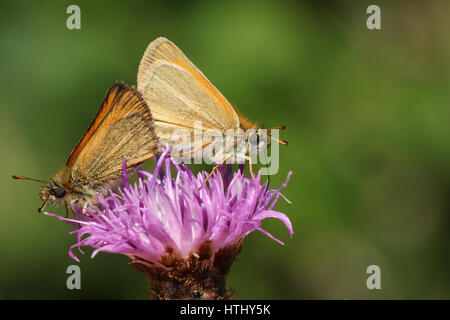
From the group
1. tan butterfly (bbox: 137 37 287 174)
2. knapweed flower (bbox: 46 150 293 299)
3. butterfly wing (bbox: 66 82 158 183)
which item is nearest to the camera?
knapweed flower (bbox: 46 150 293 299)

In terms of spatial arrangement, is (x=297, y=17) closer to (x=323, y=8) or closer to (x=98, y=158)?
(x=323, y=8)

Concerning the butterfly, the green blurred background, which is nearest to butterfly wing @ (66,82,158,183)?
the butterfly

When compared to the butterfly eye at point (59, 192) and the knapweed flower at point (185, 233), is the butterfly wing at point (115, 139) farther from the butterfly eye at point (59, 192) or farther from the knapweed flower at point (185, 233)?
the knapweed flower at point (185, 233)

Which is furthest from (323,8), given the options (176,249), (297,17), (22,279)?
(22,279)

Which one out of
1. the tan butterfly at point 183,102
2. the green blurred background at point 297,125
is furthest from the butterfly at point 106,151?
the green blurred background at point 297,125

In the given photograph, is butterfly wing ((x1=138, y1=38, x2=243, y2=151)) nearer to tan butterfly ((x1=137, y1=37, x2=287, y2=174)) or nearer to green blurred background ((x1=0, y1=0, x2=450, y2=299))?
tan butterfly ((x1=137, y1=37, x2=287, y2=174))

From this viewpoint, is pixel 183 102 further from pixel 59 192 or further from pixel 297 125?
pixel 297 125

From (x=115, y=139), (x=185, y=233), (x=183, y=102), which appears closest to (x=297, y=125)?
(x=183, y=102)
